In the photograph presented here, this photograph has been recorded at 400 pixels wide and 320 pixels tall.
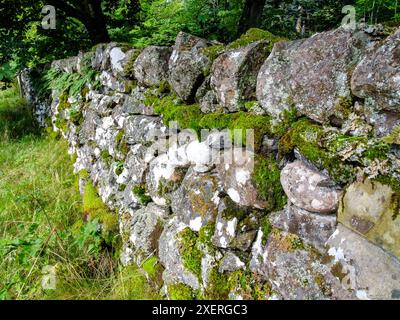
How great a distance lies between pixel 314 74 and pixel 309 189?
513 millimetres

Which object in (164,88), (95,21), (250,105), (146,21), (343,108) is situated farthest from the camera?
(146,21)

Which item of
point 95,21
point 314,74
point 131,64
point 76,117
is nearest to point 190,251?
point 314,74

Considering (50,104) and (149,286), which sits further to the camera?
(50,104)

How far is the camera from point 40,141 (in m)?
5.74

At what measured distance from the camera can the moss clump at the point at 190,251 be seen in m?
2.09

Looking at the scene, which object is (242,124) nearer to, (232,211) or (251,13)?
(232,211)

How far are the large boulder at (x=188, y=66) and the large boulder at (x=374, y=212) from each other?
127 centimetres

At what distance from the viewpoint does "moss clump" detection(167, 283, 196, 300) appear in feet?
6.99

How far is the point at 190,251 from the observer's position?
2.15 metres

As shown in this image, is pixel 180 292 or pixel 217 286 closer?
pixel 217 286

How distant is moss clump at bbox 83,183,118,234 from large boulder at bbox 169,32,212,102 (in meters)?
1.47

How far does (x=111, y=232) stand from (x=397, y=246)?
2483 millimetres
